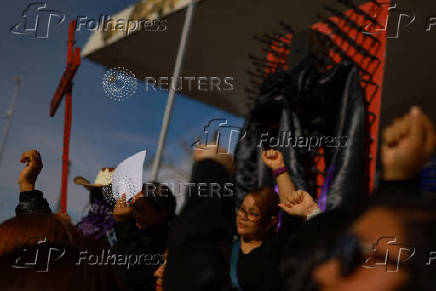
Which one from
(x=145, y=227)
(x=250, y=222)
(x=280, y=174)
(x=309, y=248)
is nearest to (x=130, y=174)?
(x=250, y=222)

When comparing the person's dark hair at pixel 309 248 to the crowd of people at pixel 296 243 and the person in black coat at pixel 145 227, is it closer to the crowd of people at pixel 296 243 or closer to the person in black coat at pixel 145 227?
the crowd of people at pixel 296 243

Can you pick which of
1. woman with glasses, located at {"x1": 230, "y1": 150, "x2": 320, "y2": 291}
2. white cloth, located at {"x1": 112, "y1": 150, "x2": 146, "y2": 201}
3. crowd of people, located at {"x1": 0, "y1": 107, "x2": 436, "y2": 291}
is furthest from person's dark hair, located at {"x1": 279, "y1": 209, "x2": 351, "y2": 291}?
woman with glasses, located at {"x1": 230, "y1": 150, "x2": 320, "y2": 291}

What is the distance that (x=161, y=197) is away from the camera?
7.55 ft

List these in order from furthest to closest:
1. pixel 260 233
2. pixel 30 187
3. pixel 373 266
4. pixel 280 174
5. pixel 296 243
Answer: pixel 280 174, pixel 30 187, pixel 260 233, pixel 296 243, pixel 373 266

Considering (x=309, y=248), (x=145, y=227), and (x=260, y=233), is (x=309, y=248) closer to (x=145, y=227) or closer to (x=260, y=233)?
(x=260, y=233)

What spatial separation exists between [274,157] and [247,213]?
572 millimetres

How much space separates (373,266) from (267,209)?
144 centimetres

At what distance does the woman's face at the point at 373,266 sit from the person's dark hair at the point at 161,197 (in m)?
1.71

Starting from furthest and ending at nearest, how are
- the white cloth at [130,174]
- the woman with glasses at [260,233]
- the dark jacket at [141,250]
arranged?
the dark jacket at [141,250], the woman with glasses at [260,233], the white cloth at [130,174]

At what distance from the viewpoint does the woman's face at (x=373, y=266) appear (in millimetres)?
592

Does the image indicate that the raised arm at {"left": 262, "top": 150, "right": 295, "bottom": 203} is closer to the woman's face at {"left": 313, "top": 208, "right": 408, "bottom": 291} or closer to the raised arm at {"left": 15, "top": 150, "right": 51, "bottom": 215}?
the raised arm at {"left": 15, "top": 150, "right": 51, "bottom": 215}

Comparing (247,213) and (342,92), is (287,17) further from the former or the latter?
(247,213)

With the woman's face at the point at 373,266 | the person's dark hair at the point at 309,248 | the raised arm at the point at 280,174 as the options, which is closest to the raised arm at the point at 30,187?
the raised arm at the point at 280,174

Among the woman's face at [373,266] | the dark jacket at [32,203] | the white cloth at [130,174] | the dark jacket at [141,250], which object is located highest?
the white cloth at [130,174]
